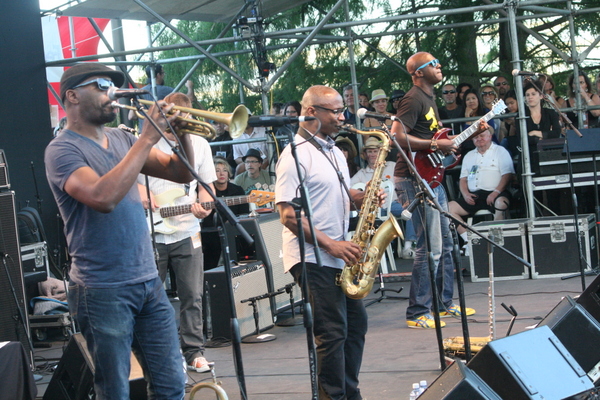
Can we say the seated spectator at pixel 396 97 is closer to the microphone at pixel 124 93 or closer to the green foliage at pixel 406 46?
the green foliage at pixel 406 46

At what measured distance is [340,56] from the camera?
37.0ft

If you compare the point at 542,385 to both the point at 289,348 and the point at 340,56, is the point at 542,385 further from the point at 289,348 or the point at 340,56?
the point at 340,56

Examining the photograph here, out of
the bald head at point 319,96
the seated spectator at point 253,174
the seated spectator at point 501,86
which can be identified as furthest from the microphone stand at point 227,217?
the seated spectator at point 501,86

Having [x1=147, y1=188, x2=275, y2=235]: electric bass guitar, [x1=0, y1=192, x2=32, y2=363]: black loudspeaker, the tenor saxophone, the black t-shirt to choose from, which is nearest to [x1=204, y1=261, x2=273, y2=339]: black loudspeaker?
[x1=147, y1=188, x2=275, y2=235]: electric bass guitar

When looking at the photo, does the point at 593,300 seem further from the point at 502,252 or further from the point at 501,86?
the point at 501,86

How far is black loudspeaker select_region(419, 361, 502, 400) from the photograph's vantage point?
10.1ft

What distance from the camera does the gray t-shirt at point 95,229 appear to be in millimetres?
3184

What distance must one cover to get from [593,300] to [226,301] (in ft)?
10.6

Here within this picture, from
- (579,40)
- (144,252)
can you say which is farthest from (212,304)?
(579,40)

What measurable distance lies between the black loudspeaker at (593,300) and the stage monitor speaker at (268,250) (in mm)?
3308

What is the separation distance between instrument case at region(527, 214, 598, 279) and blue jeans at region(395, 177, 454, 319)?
2.10 m

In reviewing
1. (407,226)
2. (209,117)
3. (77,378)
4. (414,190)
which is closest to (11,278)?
(77,378)

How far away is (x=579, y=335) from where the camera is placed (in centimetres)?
412

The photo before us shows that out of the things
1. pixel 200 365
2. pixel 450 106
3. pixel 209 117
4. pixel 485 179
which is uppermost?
pixel 450 106
